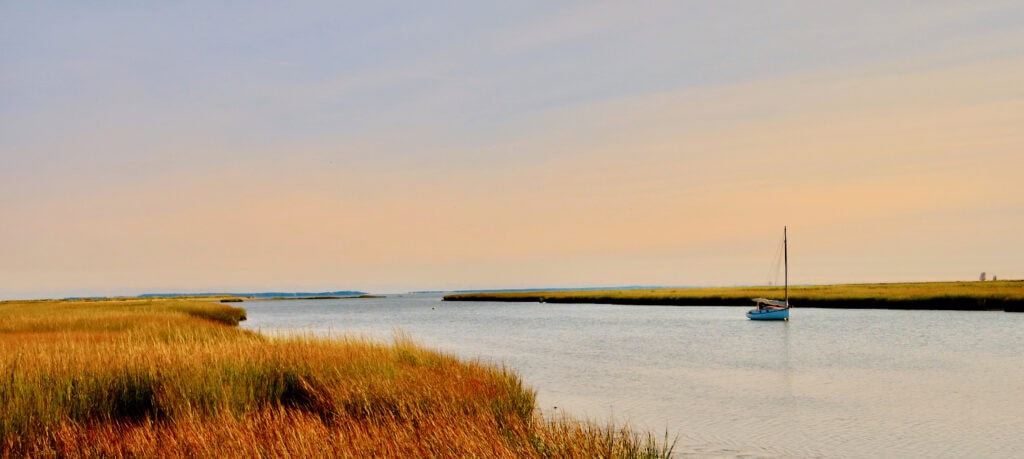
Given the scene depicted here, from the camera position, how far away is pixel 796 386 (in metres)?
22.0

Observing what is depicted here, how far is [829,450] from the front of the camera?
44.7 ft

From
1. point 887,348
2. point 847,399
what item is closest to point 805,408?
point 847,399

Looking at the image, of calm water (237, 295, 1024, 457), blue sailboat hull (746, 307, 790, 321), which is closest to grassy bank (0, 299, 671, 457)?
calm water (237, 295, 1024, 457)

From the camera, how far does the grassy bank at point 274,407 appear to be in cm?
875

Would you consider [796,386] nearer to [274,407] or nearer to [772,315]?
[274,407]

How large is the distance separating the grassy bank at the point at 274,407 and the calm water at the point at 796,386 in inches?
128

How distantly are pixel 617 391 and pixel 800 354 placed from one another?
14.3 meters

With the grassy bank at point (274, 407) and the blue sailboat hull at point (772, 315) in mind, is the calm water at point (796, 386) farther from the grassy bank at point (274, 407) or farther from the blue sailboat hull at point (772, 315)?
the blue sailboat hull at point (772, 315)

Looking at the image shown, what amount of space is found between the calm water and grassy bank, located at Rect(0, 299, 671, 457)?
3.24m

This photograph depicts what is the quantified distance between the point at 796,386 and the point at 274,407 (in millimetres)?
15653

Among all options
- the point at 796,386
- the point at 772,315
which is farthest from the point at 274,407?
the point at 772,315

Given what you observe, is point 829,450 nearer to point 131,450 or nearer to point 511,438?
point 511,438

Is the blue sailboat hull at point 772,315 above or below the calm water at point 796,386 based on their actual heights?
above

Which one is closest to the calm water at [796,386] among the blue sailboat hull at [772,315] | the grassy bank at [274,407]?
the grassy bank at [274,407]
